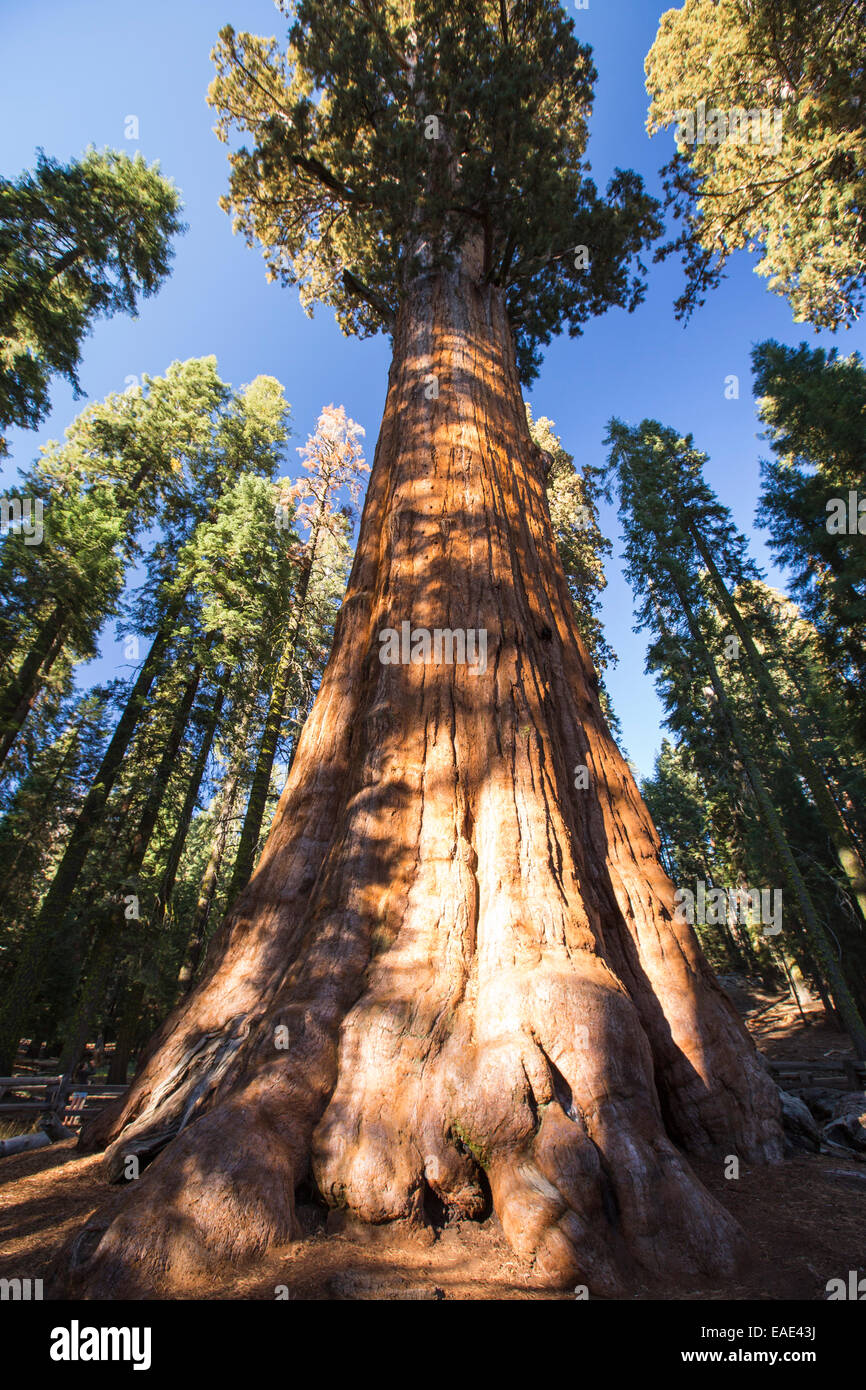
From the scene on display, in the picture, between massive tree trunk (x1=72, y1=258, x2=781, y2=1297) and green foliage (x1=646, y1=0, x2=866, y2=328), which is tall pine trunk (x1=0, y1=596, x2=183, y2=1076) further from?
green foliage (x1=646, y1=0, x2=866, y2=328)

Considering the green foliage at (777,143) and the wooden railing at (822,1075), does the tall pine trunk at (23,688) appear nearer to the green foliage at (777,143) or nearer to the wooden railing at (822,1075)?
the green foliage at (777,143)

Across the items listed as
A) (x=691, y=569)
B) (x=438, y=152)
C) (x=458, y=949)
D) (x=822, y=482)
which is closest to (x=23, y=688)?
(x=438, y=152)

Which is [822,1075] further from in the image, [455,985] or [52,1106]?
[52,1106]

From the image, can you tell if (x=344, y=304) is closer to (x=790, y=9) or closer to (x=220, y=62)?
(x=220, y=62)

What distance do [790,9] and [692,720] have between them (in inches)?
508

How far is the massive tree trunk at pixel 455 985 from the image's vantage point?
2176 millimetres

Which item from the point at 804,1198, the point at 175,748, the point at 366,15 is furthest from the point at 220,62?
the point at 804,1198

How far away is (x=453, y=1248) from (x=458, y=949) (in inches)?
43.2

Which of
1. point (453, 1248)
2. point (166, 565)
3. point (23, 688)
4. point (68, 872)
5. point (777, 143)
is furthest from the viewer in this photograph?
point (166, 565)

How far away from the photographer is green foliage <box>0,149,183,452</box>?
11.6 m

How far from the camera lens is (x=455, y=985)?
278 cm

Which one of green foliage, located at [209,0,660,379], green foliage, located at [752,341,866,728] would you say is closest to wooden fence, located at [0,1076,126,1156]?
green foliage, located at [209,0,660,379]

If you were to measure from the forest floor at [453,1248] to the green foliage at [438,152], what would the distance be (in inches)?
355

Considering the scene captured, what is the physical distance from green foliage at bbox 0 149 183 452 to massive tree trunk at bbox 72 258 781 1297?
1136 cm
